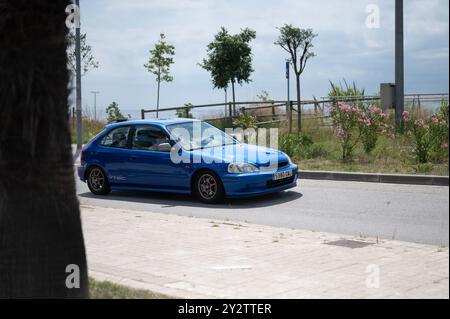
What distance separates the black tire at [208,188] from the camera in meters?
11.3

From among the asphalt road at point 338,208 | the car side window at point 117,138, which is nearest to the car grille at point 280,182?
the asphalt road at point 338,208

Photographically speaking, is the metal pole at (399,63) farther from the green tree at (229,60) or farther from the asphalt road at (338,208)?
the green tree at (229,60)

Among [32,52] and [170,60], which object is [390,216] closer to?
[32,52]

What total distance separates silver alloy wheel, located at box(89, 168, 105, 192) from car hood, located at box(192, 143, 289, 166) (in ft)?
8.06

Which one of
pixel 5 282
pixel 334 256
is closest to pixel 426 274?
pixel 334 256

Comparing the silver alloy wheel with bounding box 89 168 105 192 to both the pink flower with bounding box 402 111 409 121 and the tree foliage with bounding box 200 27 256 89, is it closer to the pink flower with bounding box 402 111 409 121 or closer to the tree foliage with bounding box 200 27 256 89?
the pink flower with bounding box 402 111 409 121

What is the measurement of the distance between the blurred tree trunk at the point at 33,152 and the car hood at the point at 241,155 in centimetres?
673

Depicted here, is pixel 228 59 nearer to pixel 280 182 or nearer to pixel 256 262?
pixel 280 182

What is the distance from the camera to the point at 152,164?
12039mm

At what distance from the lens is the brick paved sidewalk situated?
5.60 metres

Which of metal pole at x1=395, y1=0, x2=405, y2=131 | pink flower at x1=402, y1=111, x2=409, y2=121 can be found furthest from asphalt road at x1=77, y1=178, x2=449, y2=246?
metal pole at x1=395, y1=0, x2=405, y2=131

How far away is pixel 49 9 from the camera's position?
455 cm

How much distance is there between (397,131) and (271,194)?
728 cm

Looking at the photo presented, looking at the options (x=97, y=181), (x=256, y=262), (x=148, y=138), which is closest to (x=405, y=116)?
(x=148, y=138)
